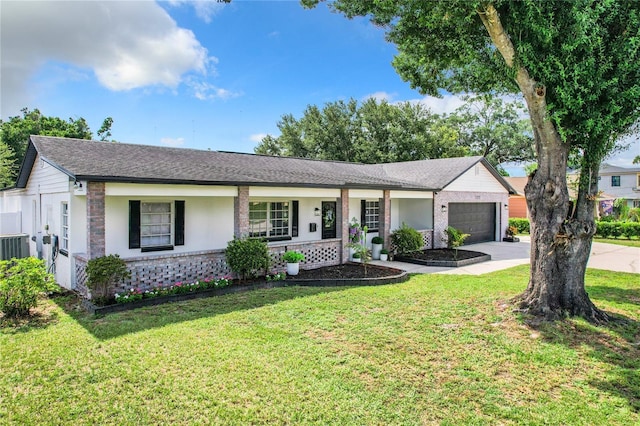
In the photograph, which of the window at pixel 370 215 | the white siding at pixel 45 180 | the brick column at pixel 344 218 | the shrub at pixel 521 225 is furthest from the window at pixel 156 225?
the shrub at pixel 521 225

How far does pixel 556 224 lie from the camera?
23.3ft

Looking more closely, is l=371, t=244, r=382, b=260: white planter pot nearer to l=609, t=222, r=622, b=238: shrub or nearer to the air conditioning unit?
the air conditioning unit

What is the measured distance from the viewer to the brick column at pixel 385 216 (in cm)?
1451

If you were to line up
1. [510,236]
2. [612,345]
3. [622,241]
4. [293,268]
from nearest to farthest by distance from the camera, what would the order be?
[612,345] → [293,268] → [510,236] → [622,241]

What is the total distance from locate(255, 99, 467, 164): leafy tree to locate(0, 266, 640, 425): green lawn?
2649cm

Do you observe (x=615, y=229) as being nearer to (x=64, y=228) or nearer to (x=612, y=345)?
(x=612, y=345)

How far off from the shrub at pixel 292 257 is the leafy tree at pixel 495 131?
31.4 metres

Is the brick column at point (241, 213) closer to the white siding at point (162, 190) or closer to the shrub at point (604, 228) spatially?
the white siding at point (162, 190)

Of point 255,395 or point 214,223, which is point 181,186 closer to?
point 214,223

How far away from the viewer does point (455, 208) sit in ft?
62.0

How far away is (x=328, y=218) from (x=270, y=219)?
8.62ft

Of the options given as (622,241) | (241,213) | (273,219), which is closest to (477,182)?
(622,241)

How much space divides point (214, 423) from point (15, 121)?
41.5 m

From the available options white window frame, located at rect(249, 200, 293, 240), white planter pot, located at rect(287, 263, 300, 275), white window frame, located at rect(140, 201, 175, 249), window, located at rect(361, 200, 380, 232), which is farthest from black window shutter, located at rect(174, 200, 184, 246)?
window, located at rect(361, 200, 380, 232)
